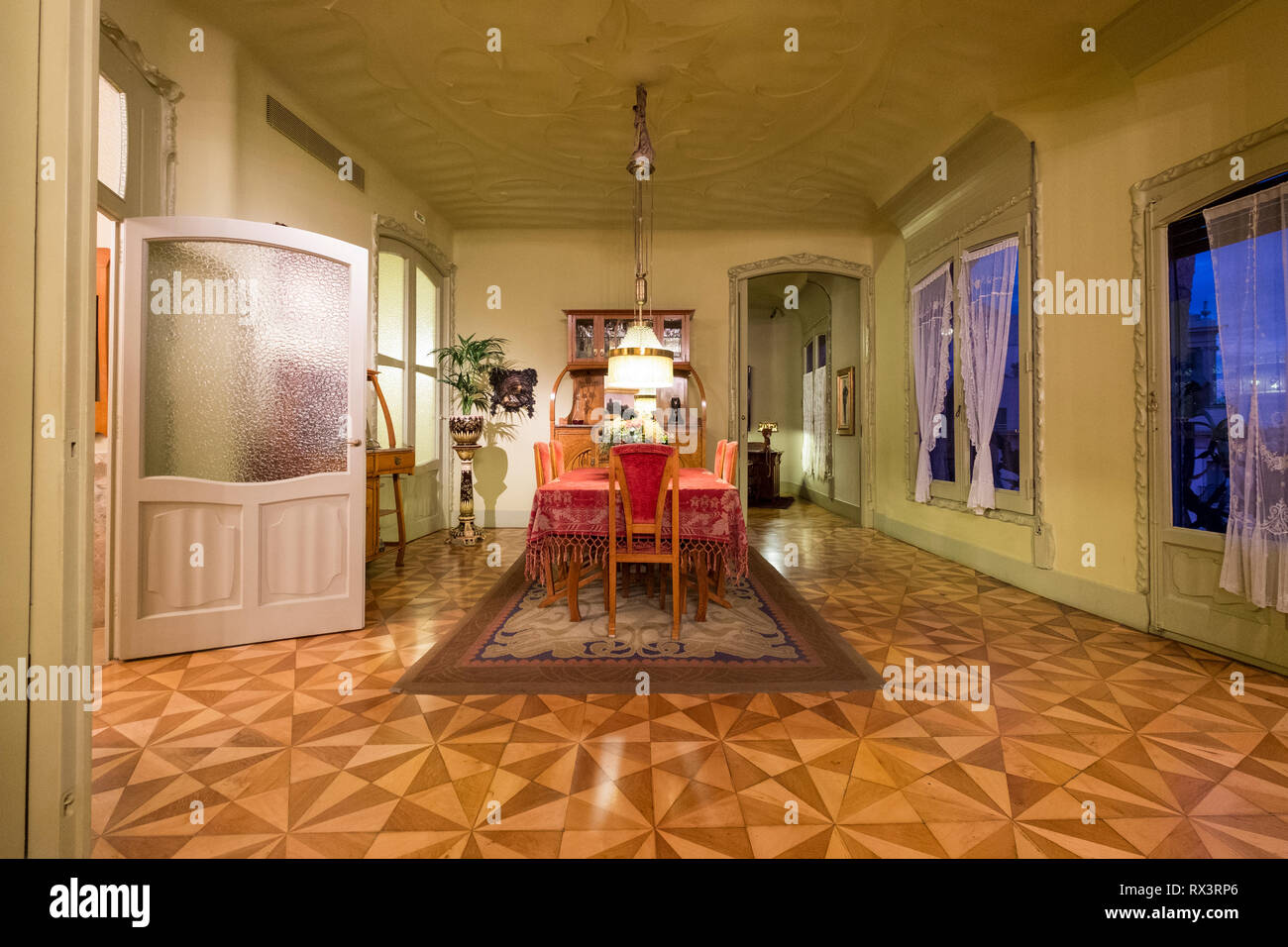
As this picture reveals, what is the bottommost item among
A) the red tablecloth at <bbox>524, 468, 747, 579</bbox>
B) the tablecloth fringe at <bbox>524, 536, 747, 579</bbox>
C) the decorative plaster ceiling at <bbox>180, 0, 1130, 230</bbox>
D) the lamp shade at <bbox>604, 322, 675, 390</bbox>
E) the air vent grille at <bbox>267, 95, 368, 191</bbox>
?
the tablecloth fringe at <bbox>524, 536, 747, 579</bbox>

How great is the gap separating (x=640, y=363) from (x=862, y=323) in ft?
13.3

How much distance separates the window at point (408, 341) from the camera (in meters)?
5.09

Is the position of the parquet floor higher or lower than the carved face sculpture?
lower

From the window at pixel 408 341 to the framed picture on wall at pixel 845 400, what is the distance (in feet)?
16.3

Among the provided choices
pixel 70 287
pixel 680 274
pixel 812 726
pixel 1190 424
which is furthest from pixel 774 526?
pixel 70 287

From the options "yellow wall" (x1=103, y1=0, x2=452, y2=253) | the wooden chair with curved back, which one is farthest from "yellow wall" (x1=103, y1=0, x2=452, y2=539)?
the wooden chair with curved back

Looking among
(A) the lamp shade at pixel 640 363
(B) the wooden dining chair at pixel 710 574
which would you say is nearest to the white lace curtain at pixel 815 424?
(B) the wooden dining chair at pixel 710 574

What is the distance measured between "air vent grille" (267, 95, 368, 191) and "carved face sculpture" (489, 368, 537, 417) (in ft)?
7.47

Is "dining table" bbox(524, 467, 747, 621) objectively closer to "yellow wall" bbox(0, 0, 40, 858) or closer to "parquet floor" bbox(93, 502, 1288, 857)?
"parquet floor" bbox(93, 502, 1288, 857)

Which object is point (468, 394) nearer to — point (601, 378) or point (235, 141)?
point (601, 378)

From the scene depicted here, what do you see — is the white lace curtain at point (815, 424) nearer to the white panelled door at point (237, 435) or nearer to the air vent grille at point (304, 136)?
the air vent grille at point (304, 136)

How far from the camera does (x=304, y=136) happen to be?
3893mm

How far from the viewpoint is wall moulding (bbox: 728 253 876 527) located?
6234 mm

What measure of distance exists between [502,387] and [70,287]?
527cm
